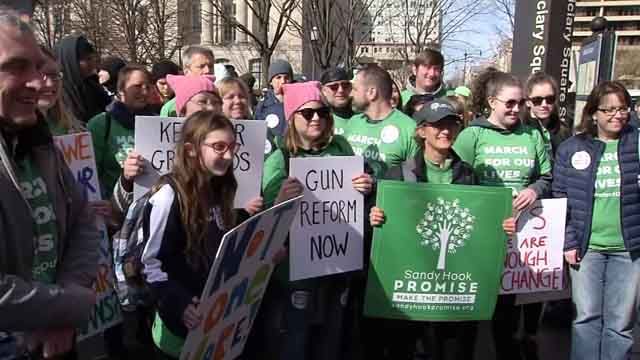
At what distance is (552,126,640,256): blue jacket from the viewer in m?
3.88

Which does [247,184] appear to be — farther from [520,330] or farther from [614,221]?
[520,330]

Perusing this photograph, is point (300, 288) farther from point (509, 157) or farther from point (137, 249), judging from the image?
point (509, 157)

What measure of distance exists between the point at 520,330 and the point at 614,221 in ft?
5.28

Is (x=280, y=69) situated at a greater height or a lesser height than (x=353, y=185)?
greater

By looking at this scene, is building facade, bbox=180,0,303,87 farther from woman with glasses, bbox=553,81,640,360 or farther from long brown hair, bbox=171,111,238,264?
long brown hair, bbox=171,111,238,264

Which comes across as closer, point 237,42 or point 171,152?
point 171,152

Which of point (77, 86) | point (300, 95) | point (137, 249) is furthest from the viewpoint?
point (77, 86)

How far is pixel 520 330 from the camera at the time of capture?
5203 millimetres

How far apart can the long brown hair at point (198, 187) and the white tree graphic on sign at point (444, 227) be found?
1.26m

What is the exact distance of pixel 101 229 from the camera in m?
3.45

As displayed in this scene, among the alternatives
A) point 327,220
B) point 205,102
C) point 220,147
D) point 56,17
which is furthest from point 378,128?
point 56,17

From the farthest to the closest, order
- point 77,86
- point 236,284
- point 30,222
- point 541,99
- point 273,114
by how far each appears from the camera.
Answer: point 273,114, point 77,86, point 541,99, point 236,284, point 30,222

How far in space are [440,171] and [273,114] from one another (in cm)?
299

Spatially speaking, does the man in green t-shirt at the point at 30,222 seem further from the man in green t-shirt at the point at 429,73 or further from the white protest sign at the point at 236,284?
the man in green t-shirt at the point at 429,73
